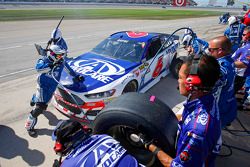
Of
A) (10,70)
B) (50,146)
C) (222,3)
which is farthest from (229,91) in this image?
(222,3)

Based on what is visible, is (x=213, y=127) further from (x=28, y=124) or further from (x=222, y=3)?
(x=222, y=3)

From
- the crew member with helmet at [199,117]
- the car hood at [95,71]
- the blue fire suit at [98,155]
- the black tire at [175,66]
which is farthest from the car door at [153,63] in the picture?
the blue fire suit at [98,155]

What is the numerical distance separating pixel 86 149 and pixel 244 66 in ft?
12.6

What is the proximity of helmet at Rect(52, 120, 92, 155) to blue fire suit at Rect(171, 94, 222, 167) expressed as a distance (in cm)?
81

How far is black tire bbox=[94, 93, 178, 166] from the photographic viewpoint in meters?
2.40

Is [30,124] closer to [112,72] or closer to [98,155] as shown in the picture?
[112,72]

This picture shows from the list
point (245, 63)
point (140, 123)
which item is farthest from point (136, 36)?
point (140, 123)

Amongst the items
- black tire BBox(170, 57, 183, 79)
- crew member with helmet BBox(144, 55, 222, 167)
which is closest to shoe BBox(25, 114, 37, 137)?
crew member with helmet BBox(144, 55, 222, 167)

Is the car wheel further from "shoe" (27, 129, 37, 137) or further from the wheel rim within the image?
the wheel rim

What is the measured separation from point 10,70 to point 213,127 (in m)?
7.88

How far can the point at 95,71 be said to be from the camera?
16.7ft

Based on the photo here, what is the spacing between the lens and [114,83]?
15.6ft

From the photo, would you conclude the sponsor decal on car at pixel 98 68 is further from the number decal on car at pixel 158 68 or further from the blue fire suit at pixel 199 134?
the blue fire suit at pixel 199 134

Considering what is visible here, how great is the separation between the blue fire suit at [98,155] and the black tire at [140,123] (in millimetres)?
524
